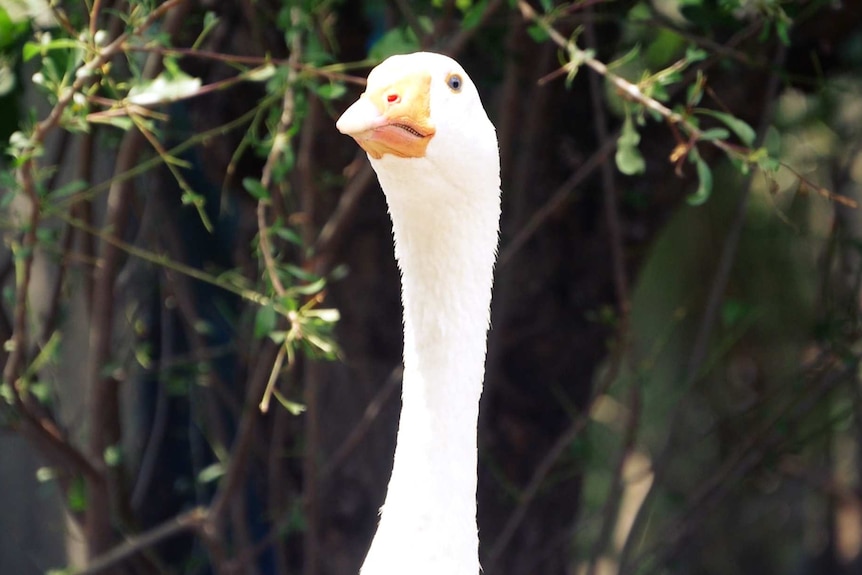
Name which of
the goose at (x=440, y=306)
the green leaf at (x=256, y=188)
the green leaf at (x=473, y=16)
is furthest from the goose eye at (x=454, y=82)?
the green leaf at (x=256, y=188)

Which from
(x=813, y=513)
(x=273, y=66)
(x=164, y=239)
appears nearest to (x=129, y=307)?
(x=164, y=239)

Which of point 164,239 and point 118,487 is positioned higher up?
point 164,239

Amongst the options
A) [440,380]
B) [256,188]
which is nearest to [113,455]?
[256,188]

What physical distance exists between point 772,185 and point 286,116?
0.81 m

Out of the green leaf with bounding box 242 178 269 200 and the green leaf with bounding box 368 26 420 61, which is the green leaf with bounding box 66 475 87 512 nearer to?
the green leaf with bounding box 242 178 269 200

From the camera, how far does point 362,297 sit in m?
3.00

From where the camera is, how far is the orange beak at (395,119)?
1229 mm

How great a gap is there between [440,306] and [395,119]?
0.94 feet

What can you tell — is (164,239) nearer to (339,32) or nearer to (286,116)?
(339,32)

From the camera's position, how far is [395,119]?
1244 mm

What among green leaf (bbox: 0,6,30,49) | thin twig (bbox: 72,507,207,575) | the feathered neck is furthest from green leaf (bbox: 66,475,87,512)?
the feathered neck

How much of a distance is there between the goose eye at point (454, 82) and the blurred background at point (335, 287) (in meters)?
0.41

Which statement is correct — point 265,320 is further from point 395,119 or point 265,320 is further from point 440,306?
point 395,119

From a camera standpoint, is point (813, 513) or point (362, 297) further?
point (813, 513)
